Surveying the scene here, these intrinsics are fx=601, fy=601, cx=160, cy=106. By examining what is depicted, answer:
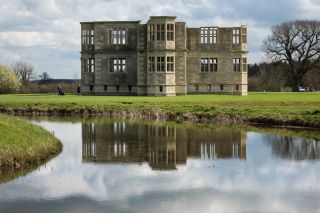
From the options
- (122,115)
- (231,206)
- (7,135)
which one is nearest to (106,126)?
(122,115)

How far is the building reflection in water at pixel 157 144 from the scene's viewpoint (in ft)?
78.6

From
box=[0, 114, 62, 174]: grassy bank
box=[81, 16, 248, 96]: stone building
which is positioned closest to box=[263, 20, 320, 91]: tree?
box=[81, 16, 248, 96]: stone building

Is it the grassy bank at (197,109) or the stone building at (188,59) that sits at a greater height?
the stone building at (188,59)

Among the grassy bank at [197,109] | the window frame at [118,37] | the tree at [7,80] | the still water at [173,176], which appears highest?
the window frame at [118,37]

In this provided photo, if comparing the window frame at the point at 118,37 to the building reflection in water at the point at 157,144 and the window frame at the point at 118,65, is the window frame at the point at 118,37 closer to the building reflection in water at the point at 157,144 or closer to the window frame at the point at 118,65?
the window frame at the point at 118,65

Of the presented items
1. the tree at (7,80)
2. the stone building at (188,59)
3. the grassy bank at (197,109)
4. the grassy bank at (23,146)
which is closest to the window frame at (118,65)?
the stone building at (188,59)

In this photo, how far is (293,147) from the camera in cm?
2745

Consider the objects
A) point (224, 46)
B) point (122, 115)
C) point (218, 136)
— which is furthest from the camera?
point (224, 46)

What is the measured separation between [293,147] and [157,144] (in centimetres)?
626

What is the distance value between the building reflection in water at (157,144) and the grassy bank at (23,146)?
5.20 feet

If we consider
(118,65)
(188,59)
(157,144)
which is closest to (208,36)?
(188,59)

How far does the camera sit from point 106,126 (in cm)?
3581

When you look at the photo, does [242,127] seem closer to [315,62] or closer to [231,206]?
[231,206]

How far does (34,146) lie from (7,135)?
120 cm
